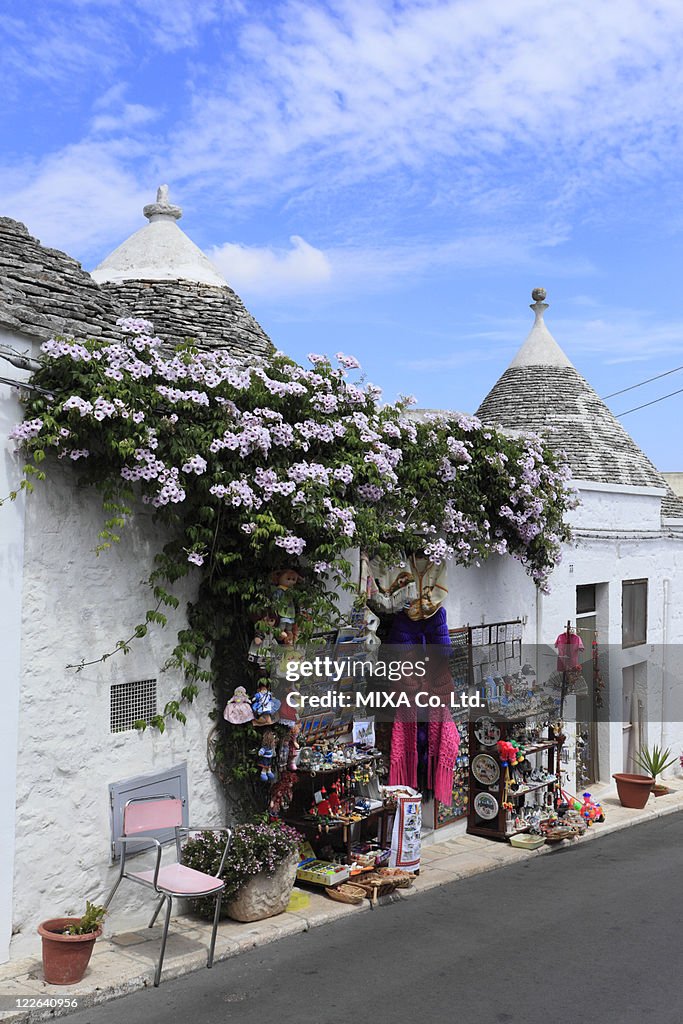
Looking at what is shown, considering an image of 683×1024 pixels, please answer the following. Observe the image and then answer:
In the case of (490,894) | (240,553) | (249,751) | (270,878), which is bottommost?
(490,894)

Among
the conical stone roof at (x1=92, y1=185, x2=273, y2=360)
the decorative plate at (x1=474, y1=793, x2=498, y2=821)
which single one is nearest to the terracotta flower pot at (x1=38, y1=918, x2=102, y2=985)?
the decorative plate at (x1=474, y1=793, x2=498, y2=821)

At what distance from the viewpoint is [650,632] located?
52.3 ft

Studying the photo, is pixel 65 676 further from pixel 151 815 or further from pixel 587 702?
pixel 587 702

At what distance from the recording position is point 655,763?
50.1 ft

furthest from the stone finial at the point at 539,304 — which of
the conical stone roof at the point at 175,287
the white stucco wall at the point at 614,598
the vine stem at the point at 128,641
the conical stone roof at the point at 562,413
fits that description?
the vine stem at the point at 128,641

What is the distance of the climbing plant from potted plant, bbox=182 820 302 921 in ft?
2.25

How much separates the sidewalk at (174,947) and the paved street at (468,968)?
95mm

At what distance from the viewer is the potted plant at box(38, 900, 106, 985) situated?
6.16 metres

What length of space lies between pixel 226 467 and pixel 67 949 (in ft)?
11.9

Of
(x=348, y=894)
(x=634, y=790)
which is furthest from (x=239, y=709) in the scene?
(x=634, y=790)

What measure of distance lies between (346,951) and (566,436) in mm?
10633

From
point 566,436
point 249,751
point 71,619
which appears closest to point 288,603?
point 249,751

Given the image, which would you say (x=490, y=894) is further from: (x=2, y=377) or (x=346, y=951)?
(x=2, y=377)

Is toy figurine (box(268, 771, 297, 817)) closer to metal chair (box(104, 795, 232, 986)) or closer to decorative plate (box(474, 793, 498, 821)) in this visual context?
metal chair (box(104, 795, 232, 986))
